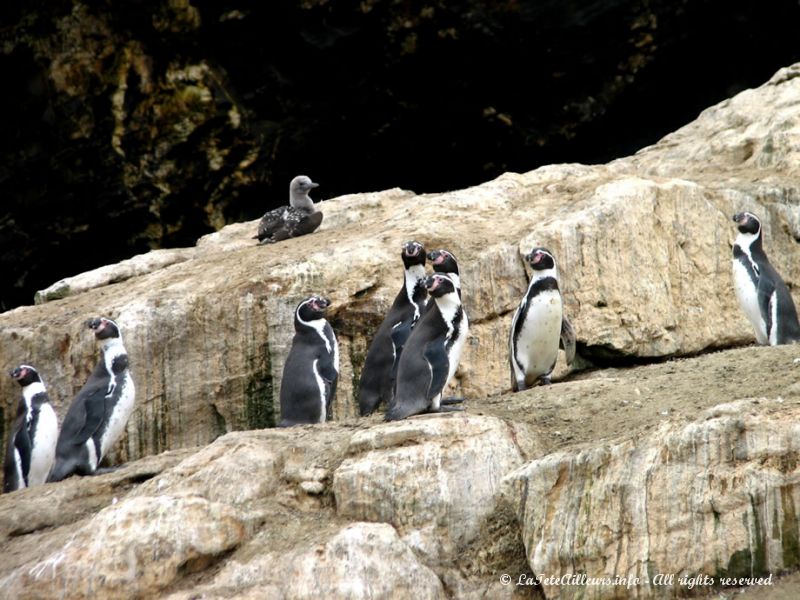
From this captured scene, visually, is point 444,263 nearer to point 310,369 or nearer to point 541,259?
point 541,259

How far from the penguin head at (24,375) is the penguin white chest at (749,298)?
6.37 meters

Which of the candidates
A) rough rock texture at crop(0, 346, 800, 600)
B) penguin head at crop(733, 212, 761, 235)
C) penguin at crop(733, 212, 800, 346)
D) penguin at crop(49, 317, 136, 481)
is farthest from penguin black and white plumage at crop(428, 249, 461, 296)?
penguin head at crop(733, 212, 761, 235)

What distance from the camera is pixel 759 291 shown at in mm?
11070

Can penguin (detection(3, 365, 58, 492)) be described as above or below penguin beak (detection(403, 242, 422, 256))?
below

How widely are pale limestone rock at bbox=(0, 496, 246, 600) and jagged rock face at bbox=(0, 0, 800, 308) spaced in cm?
1106

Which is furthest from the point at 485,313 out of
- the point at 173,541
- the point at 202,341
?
the point at 173,541

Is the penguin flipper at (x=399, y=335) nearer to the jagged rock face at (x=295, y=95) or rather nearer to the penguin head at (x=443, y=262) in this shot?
the penguin head at (x=443, y=262)

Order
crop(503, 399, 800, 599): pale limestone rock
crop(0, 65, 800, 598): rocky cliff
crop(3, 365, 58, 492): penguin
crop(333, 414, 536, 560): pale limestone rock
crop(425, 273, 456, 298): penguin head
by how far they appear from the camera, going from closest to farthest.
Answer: crop(503, 399, 800, 599): pale limestone rock
crop(0, 65, 800, 598): rocky cliff
crop(333, 414, 536, 560): pale limestone rock
crop(425, 273, 456, 298): penguin head
crop(3, 365, 58, 492): penguin

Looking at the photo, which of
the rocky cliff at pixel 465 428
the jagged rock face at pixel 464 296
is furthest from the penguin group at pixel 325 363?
the rocky cliff at pixel 465 428

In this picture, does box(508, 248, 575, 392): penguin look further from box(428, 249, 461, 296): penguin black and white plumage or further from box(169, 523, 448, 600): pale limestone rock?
box(169, 523, 448, 600): pale limestone rock

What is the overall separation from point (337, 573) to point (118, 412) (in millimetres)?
4022

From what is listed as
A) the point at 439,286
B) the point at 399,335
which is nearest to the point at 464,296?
the point at 399,335

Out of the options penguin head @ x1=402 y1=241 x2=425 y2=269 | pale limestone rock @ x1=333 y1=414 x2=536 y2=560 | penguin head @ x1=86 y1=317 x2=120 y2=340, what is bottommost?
pale limestone rock @ x1=333 y1=414 x2=536 y2=560

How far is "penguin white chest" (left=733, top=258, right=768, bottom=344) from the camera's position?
36.5ft
